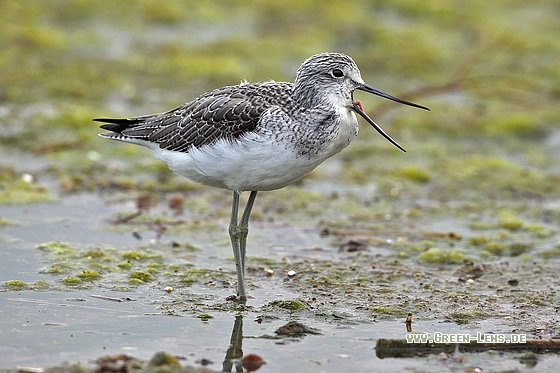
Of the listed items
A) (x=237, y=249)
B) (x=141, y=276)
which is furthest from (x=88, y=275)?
(x=237, y=249)

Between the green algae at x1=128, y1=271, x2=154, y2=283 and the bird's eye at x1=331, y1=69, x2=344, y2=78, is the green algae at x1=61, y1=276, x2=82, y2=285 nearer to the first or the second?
the green algae at x1=128, y1=271, x2=154, y2=283

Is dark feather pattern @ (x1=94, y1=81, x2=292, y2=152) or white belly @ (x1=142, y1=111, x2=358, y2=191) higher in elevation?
dark feather pattern @ (x1=94, y1=81, x2=292, y2=152)

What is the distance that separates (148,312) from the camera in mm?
6887

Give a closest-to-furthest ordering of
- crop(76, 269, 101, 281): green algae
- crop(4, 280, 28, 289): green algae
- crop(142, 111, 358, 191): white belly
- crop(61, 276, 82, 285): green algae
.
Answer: crop(142, 111, 358, 191): white belly < crop(4, 280, 28, 289): green algae < crop(61, 276, 82, 285): green algae < crop(76, 269, 101, 281): green algae

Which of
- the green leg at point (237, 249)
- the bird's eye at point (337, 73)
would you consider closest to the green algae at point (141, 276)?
the green leg at point (237, 249)

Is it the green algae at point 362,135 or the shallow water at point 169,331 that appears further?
the green algae at point 362,135

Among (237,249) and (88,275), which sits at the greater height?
(237,249)

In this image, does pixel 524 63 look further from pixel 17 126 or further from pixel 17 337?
pixel 17 337

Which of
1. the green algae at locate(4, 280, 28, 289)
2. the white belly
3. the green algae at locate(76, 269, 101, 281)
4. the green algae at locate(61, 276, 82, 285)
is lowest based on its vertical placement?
the green algae at locate(4, 280, 28, 289)

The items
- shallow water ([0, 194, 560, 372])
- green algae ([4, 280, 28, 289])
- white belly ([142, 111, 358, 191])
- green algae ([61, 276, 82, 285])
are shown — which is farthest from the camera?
green algae ([61, 276, 82, 285])

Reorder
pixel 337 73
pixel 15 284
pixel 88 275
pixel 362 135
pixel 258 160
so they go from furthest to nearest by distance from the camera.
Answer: pixel 362 135 < pixel 88 275 < pixel 15 284 < pixel 337 73 < pixel 258 160

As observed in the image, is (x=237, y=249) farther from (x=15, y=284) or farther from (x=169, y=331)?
(x=15, y=284)

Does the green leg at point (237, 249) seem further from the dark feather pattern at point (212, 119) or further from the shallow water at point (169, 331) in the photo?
the dark feather pattern at point (212, 119)

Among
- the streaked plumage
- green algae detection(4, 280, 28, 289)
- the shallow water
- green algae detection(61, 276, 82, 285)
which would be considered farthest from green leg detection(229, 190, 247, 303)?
green algae detection(4, 280, 28, 289)
